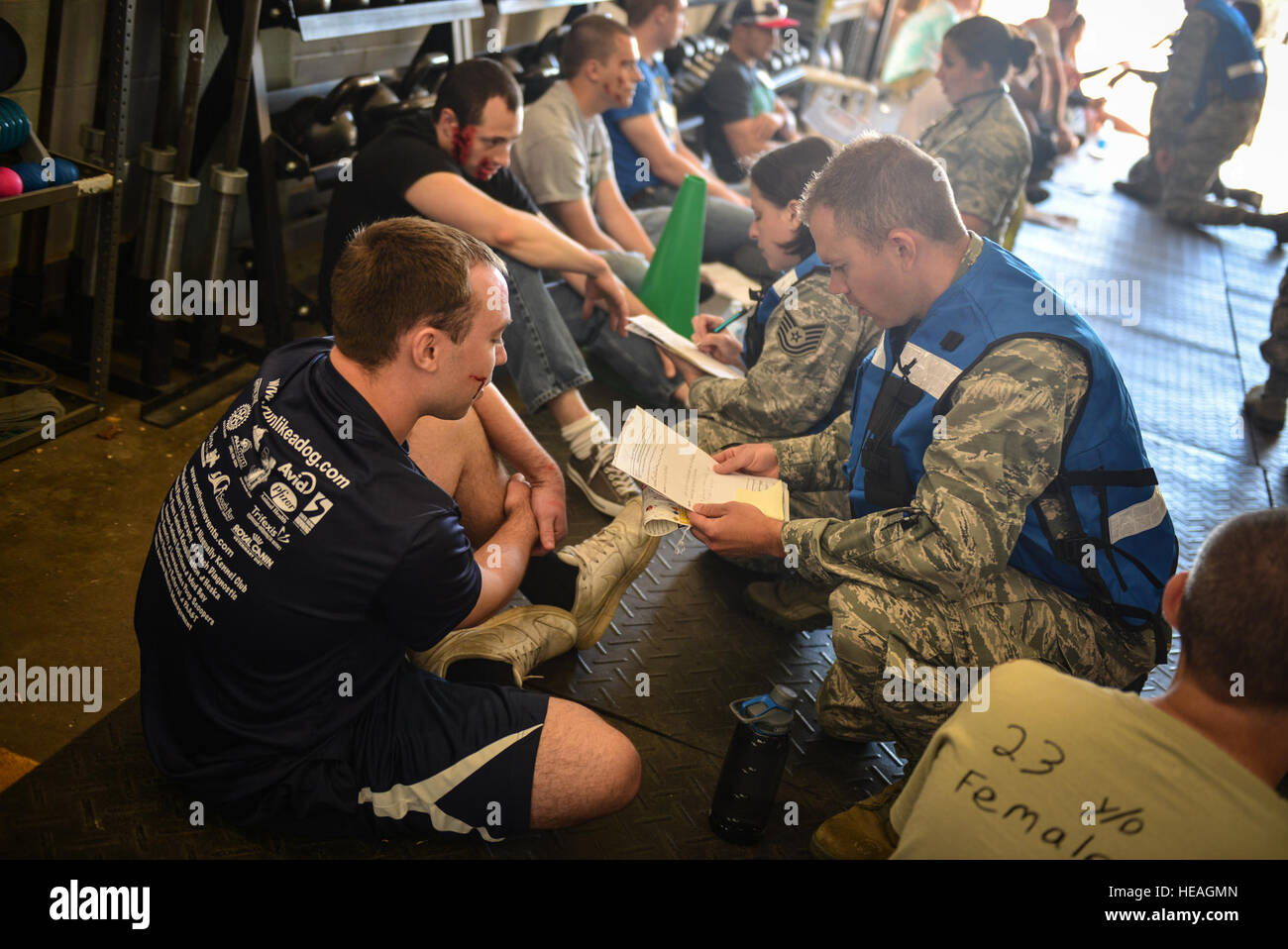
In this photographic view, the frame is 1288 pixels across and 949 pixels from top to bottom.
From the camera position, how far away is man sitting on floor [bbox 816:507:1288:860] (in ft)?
4.48

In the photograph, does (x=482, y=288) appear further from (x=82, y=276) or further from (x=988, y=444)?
(x=82, y=276)

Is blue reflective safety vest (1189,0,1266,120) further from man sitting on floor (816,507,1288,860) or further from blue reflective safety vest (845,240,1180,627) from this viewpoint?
man sitting on floor (816,507,1288,860)

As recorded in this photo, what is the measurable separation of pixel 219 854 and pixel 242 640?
→ 0.56 m

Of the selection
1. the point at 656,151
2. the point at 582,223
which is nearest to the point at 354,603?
the point at 582,223

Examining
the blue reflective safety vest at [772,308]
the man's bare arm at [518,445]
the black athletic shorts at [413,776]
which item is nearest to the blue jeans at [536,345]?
the blue reflective safety vest at [772,308]

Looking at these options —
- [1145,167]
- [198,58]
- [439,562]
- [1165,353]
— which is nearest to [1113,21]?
[1145,167]

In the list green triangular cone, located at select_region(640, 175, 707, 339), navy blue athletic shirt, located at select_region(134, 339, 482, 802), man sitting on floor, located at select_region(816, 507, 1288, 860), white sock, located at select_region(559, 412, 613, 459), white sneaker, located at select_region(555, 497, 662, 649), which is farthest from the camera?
green triangular cone, located at select_region(640, 175, 707, 339)

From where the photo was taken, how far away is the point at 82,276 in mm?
3637

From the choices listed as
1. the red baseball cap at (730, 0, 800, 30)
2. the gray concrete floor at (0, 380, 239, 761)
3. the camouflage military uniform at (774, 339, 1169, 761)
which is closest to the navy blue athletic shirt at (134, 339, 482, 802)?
the gray concrete floor at (0, 380, 239, 761)

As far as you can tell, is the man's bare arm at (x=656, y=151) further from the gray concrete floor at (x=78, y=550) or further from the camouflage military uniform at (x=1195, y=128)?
the camouflage military uniform at (x=1195, y=128)

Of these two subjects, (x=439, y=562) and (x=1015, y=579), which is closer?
(x=439, y=562)

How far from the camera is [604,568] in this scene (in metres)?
2.85

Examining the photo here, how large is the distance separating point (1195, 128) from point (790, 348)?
7.04 m

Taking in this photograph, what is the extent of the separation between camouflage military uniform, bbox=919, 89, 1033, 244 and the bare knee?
3.35 m
